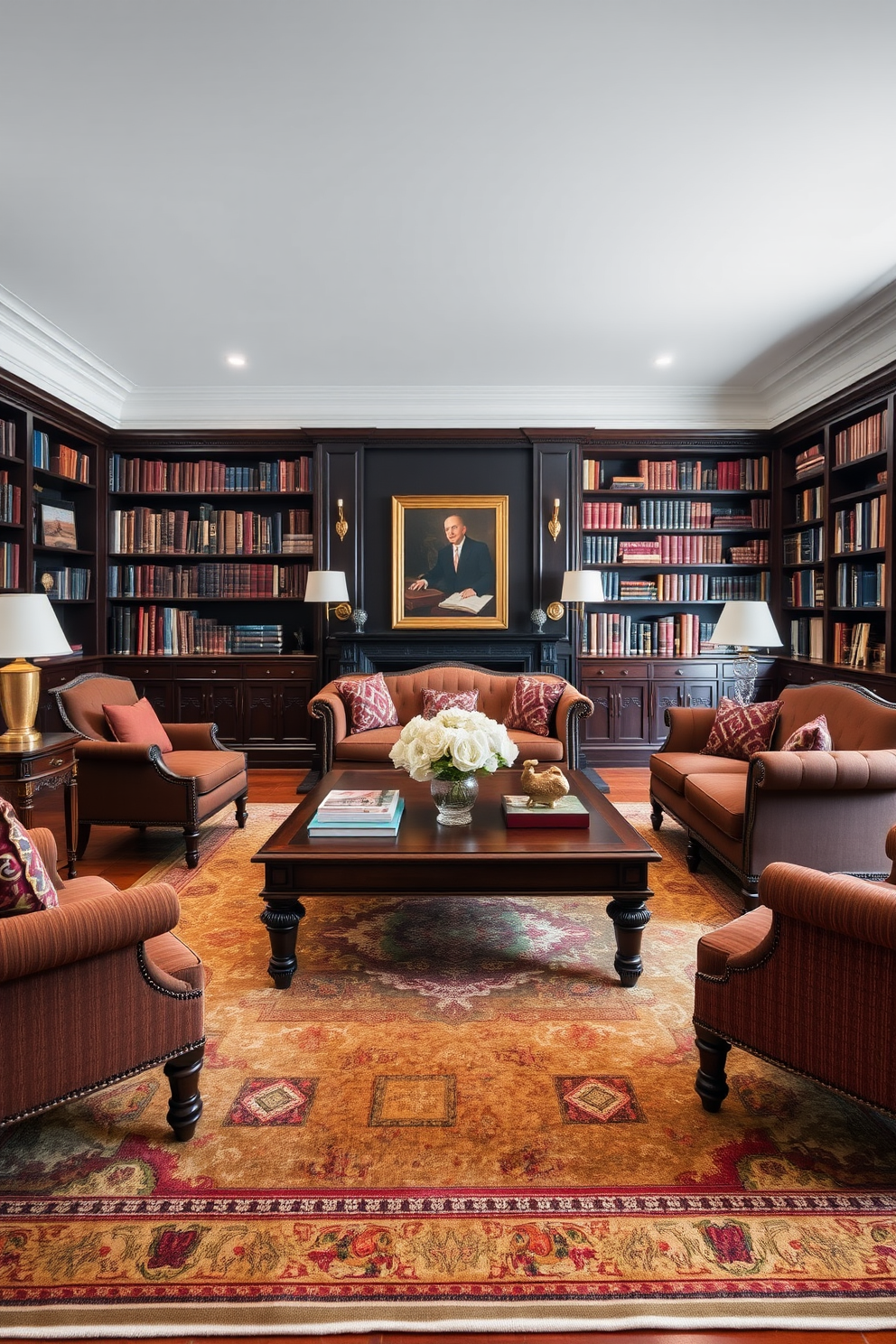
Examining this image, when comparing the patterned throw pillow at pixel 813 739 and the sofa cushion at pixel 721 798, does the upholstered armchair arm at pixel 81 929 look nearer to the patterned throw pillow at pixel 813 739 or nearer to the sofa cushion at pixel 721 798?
the sofa cushion at pixel 721 798

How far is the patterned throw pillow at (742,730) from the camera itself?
4.29 m

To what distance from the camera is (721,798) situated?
3586 mm

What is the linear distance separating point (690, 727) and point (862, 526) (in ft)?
6.64

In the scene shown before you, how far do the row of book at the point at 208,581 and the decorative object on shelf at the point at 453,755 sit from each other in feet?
13.0

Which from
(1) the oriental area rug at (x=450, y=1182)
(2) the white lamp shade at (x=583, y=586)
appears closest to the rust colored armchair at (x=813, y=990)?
(1) the oriental area rug at (x=450, y=1182)

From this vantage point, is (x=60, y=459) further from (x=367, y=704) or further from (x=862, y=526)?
(x=862, y=526)

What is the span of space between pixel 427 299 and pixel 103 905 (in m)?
4.07

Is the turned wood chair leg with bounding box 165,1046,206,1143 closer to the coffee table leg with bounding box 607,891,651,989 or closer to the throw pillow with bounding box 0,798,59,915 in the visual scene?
the throw pillow with bounding box 0,798,59,915

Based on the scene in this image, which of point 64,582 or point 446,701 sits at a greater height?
point 64,582

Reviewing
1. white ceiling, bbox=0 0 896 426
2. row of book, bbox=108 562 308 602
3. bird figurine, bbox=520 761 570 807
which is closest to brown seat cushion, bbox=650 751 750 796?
→ bird figurine, bbox=520 761 570 807

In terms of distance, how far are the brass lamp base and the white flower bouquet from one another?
6.04ft

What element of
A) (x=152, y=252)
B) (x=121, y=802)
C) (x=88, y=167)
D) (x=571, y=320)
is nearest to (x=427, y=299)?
(x=571, y=320)

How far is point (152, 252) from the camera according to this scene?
4039 millimetres

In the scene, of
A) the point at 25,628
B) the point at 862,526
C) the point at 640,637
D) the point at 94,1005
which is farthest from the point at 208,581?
the point at 94,1005
